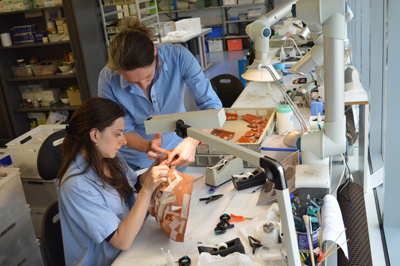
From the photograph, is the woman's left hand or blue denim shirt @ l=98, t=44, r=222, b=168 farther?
blue denim shirt @ l=98, t=44, r=222, b=168

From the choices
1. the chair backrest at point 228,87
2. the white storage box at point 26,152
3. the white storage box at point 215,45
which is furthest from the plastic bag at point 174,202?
the white storage box at point 215,45

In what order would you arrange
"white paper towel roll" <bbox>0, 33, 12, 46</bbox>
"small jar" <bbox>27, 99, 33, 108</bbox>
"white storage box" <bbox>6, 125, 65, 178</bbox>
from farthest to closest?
"small jar" <bbox>27, 99, 33, 108</bbox>, "white paper towel roll" <bbox>0, 33, 12, 46</bbox>, "white storage box" <bbox>6, 125, 65, 178</bbox>

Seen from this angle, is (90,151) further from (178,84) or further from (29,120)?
(29,120)

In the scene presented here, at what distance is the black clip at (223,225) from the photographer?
1.43 meters

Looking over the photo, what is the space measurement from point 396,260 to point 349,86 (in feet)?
3.73

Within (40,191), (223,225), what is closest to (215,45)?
(40,191)

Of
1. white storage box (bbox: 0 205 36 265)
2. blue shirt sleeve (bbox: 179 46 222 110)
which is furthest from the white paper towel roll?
blue shirt sleeve (bbox: 179 46 222 110)

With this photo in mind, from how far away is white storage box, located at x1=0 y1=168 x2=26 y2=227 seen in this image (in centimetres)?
214

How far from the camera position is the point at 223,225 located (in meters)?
1.46

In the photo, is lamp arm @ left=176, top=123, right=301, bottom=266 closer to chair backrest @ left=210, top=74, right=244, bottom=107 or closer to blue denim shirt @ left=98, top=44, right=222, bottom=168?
blue denim shirt @ left=98, top=44, right=222, bottom=168

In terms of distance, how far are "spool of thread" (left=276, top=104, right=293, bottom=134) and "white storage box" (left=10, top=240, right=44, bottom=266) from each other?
179cm

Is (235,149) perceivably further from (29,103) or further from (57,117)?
(29,103)

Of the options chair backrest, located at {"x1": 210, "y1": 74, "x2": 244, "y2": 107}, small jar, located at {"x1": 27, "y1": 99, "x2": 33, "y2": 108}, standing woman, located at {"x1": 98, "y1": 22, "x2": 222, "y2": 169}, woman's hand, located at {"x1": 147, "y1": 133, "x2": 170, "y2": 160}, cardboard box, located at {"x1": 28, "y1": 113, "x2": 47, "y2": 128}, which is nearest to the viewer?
woman's hand, located at {"x1": 147, "y1": 133, "x2": 170, "y2": 160}

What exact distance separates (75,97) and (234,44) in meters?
6.29
